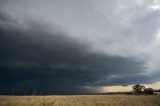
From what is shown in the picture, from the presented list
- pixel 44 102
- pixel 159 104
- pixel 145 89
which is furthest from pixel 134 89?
pixel 44 102

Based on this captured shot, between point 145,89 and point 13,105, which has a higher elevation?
point 145,89

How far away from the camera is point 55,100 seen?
2771 inches

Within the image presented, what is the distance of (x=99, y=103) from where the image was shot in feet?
211

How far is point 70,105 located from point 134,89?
227 ft

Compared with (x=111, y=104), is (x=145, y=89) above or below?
above

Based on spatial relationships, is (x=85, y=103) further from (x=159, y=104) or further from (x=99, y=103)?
(x=159, y=104)

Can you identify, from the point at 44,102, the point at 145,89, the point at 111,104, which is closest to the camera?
the point at 111,104

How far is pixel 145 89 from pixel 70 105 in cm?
6724

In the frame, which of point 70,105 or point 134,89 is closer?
point 70,105

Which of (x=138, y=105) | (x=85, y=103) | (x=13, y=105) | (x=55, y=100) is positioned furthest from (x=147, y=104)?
(x=13, y=105)

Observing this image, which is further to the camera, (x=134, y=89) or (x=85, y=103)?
(x=134, y=89)

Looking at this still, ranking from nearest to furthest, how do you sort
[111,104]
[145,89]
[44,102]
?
[111,104] < [44,102] < [145,89]

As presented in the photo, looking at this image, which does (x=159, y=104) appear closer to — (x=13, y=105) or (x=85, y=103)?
(x=85, y=103)

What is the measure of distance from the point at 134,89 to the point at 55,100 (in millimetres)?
66137
